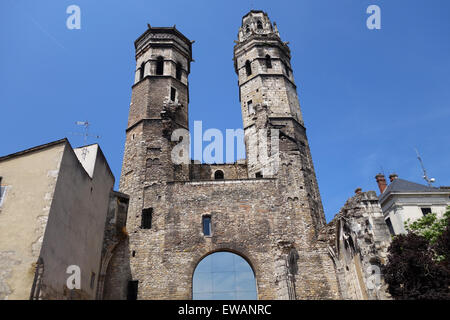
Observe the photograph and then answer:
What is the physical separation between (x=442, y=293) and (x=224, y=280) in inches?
302

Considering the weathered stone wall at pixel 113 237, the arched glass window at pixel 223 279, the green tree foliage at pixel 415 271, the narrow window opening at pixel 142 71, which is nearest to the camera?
the green tree foliage at pixel 415 271

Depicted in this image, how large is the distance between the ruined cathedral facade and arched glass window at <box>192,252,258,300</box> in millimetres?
290

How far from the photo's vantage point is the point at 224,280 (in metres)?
15.0

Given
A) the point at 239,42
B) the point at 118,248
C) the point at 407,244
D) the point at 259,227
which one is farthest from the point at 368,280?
the point at 239,42

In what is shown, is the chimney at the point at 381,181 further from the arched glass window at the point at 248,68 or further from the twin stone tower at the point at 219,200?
the arched glass window at the point at 248,68

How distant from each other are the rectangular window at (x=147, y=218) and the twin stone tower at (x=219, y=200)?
5cm

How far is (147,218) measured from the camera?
1666 cm

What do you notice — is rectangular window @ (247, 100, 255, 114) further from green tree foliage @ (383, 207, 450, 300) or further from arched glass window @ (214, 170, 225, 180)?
green tree foliage @ (383, 207, 450, 300)

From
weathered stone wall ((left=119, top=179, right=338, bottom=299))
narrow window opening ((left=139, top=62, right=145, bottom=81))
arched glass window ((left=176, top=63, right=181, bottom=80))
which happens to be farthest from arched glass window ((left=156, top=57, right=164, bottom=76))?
weathered stone wall ((left=119, top=179, right=338, bottom=299))

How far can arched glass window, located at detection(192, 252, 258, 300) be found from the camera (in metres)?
14.7

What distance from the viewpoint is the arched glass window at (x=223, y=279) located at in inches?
578

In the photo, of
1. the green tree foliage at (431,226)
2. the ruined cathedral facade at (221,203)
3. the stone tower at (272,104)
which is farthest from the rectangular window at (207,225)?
the green tree foliage at (431,226)

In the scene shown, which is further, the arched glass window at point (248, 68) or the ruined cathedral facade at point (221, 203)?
the arched glass window at point (248, 68)
